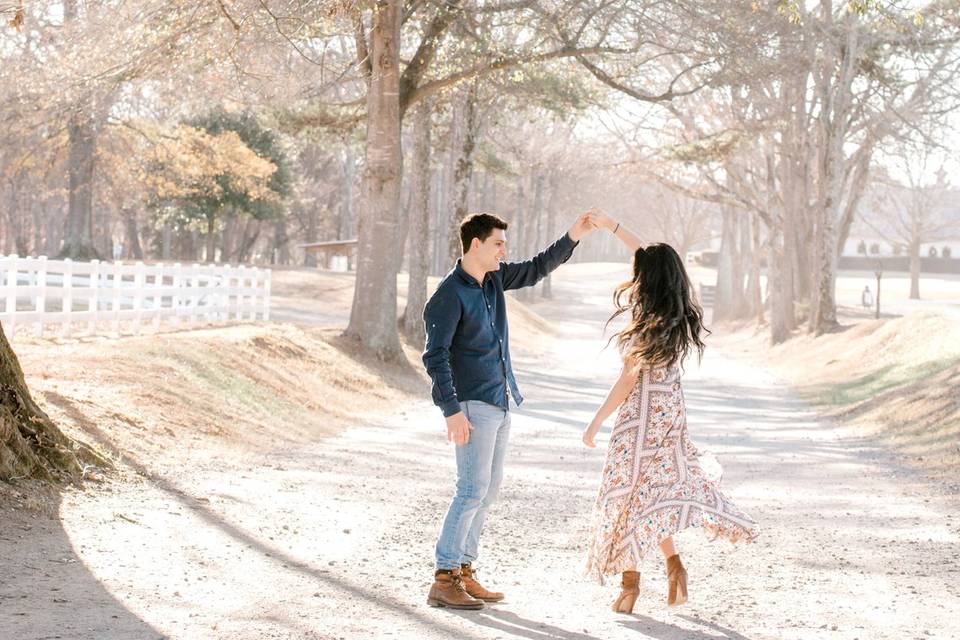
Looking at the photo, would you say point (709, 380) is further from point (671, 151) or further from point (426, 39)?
point (426, 39)

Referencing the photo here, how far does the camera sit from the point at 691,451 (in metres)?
6.53

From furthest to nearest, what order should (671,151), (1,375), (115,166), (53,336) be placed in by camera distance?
(115,166) < (671,151) < (53,336) < (1,375)

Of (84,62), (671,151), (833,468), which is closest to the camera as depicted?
(833,468)

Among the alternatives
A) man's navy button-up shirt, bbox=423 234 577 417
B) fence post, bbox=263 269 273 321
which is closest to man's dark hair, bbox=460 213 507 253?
man's navy button-up shirt, bbox=423 234 577 417

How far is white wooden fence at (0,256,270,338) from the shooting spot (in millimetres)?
18906

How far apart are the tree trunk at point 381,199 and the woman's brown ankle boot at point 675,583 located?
15043mm

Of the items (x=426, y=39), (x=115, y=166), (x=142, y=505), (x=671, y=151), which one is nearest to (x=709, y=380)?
(x=671, y=151)

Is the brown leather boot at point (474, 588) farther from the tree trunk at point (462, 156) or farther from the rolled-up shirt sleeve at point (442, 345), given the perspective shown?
the tree trunk at point (462, 156)

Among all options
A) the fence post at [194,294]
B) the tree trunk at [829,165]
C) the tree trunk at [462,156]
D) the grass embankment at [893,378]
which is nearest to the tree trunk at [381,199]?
the fence post at [194,294]

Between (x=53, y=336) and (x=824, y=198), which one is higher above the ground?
(x=824, y=198)

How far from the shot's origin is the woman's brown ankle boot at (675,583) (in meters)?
6.37

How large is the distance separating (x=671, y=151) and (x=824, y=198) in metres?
4.50

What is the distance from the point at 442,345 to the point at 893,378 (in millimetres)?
17350

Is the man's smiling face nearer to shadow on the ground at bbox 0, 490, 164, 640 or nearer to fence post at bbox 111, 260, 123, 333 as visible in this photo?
shadow on the ground at bbox 0, 490, 164, 640
